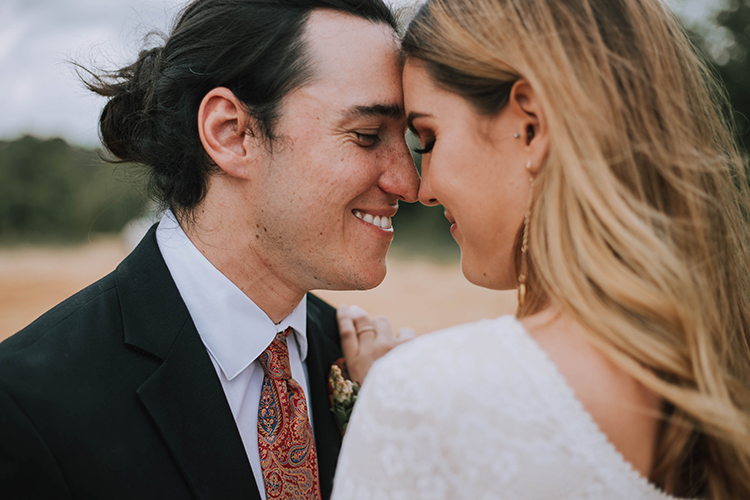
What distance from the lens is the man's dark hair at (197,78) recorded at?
8.48 feet

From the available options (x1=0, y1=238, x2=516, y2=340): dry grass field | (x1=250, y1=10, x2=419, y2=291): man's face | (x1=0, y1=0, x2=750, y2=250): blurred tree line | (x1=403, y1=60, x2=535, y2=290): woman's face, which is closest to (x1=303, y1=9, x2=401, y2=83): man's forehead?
(x1=250, y1=10, x2=419, y2=291): man's face

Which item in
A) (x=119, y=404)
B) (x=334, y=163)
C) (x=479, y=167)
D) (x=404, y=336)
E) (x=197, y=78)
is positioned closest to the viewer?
(x=479, y=167)

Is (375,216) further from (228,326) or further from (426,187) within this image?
(228,326)

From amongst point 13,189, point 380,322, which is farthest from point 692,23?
point 13,189

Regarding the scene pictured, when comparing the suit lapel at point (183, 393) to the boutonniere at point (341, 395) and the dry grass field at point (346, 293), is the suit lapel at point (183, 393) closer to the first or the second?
the boutonniere at point (341, 395)

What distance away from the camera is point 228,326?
7.76 feet

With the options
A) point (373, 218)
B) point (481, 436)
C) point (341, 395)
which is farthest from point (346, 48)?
point (481, 436)

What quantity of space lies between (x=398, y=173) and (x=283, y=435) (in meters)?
1.28

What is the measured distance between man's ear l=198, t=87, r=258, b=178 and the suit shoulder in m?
0.71

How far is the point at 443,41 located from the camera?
1.87m

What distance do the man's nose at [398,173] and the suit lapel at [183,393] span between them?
1068mm

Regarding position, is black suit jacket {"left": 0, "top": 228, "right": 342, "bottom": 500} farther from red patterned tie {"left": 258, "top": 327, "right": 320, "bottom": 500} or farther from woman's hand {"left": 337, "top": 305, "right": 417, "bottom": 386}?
woman's hand {"left": 337, "top": 305, "right": 417, "bottom": 386}

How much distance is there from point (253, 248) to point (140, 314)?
→ 0.61 m

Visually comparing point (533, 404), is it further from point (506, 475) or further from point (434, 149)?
point (434, 149)
